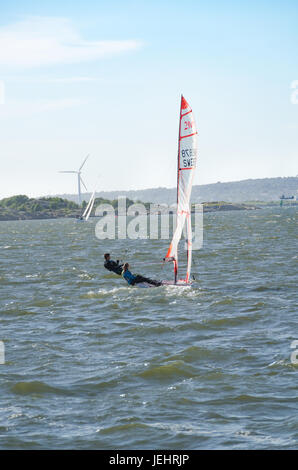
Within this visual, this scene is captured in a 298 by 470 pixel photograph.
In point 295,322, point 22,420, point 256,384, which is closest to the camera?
point 22,420

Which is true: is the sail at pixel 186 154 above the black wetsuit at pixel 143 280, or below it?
above

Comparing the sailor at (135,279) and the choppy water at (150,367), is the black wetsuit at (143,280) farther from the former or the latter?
the choppy water at (150,367)

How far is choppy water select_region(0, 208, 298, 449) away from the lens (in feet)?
40.6

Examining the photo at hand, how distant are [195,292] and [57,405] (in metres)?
15.5

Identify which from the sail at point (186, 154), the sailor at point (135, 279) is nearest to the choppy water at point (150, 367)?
the sailor at point (135, 279)

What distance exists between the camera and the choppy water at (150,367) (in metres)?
12.4

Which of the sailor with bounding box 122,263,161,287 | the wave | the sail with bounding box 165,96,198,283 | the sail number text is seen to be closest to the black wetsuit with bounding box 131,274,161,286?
the sailor with bounding box 122,263,161,287

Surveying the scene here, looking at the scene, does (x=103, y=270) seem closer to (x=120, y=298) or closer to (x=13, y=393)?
(x=120, y=298)

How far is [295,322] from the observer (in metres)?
21.0

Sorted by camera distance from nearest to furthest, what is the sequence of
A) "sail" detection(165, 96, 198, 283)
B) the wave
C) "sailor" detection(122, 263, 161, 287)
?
the wave < "sail" detection(165, 96, 198, 283) < "sailor" detection(122, 263, 161, 287)

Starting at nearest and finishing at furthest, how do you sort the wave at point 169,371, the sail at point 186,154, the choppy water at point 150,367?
the choppy water at point 150,367 → the wave at point 169,371 → the sail at point 186,154

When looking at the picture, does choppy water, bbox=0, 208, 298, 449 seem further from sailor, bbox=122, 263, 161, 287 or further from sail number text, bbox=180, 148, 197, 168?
sail number text, bbox=180, 148, 197, 168
